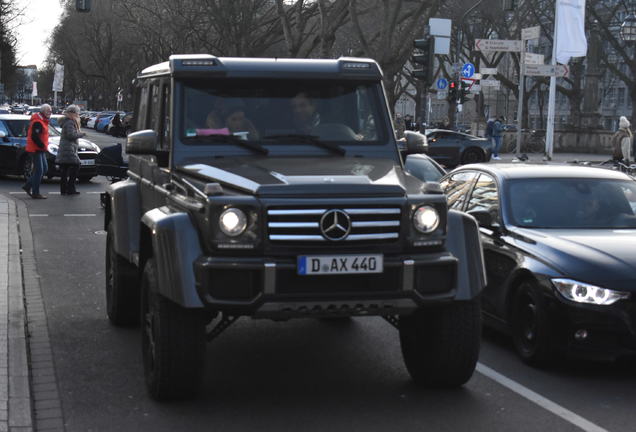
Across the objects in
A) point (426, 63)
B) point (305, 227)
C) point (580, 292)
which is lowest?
point (580, 292)

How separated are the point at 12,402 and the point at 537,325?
343 cm

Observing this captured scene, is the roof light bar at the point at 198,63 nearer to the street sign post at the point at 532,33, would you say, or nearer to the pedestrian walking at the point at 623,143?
the pedestrian walking at the point at 623,143

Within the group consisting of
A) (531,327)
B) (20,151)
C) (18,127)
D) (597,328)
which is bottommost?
(20,151)

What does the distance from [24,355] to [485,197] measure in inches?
153

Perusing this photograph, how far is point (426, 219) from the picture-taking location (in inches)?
234

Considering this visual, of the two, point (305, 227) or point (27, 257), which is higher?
point (305, 227)

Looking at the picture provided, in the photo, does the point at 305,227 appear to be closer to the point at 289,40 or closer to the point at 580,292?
the point at 580,292

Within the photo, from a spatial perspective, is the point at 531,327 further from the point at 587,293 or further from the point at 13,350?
the point at 13,350

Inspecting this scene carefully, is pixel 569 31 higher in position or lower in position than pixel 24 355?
higher

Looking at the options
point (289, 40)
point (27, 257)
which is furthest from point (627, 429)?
point (289, 40)

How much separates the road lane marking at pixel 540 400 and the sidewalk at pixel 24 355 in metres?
2.78

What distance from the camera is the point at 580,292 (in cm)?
696

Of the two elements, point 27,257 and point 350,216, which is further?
point 27,257

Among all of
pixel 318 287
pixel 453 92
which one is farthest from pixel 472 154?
pixel 318 287
